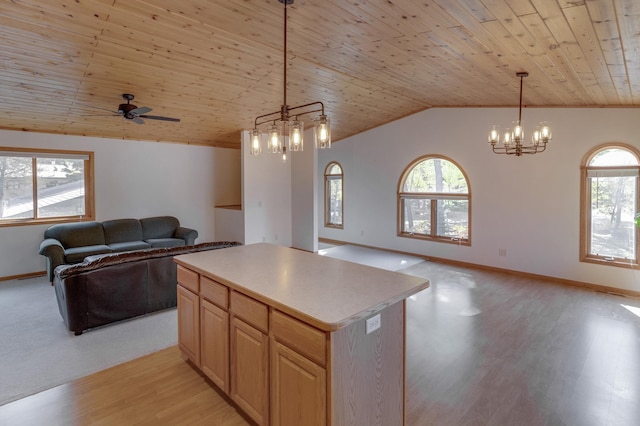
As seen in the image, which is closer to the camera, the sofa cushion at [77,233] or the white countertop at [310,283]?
the white countertop at [310,283]

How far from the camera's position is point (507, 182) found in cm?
589

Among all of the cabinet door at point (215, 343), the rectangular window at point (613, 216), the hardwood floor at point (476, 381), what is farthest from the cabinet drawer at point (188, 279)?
the rectangular window at point (613, 216)

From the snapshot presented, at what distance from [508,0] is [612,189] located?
425cm

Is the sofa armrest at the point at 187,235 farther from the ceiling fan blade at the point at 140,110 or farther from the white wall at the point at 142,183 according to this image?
the ceiling fan blade at the point at 140,110

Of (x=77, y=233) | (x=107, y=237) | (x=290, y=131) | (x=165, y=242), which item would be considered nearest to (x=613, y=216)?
(x=290, y=131)

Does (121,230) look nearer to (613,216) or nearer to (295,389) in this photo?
(295,389)

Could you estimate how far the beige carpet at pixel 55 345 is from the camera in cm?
270

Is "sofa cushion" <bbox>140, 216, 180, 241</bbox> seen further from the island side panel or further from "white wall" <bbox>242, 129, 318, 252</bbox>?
the island side panel

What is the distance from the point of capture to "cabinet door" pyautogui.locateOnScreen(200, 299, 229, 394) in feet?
7.47

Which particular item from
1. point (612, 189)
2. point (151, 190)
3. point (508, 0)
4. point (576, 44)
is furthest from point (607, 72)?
point (151, 190)

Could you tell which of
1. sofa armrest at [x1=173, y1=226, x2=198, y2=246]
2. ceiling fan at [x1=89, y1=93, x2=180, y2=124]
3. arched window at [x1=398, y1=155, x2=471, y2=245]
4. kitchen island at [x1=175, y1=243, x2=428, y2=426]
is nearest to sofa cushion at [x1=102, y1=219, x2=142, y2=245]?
sofa armrest at [x1=173, y1=226, x2=198, y2=246]

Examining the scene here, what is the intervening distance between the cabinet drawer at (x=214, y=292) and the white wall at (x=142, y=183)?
5.11m

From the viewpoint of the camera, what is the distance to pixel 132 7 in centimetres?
292

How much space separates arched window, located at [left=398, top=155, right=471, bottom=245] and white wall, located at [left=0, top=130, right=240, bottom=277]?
4139mm
